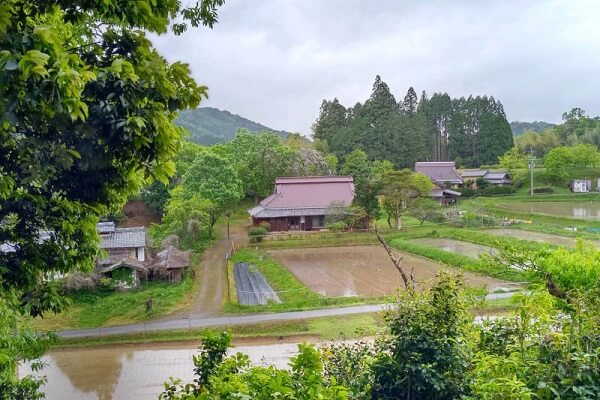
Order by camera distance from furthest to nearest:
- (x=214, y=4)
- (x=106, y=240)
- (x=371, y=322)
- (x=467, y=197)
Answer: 1. (x=467, y=197)
2. (x=106, y=240)
3. (x=371, y=322)
4. (x=214, y=4)

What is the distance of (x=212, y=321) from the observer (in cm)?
1662

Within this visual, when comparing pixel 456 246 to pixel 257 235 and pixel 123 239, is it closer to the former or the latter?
pixel 257 235

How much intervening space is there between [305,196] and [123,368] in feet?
80.8

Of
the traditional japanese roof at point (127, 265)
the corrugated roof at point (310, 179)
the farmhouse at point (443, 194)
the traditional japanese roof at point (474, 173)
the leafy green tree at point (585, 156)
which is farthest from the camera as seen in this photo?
the traditional japanese roof at point (474, 173)

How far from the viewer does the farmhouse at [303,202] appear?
35312mm

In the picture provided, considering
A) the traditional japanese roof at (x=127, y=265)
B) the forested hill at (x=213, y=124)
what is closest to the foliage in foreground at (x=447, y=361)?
the traditional japanese roof at (x=127, y=265)

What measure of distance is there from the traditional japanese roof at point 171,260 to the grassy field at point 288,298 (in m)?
2.82

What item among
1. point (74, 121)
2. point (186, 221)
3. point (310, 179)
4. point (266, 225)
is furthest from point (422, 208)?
point (74, 121)

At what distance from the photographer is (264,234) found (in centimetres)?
3184

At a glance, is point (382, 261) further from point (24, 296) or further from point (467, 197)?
point (467, 197)

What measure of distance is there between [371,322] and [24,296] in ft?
40.8

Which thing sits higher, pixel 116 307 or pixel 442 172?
pixel 442 172

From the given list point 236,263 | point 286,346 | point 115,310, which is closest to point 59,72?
point 286,346

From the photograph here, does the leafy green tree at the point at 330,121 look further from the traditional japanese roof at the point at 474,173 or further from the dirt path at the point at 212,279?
the dirt path at the point at 212,279
